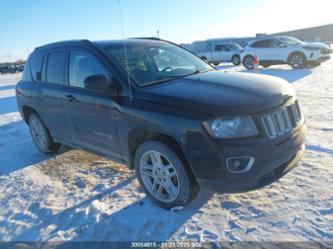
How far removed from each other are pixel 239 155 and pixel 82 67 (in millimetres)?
2499

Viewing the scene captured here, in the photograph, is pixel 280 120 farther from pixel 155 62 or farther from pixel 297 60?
pixel 297 60

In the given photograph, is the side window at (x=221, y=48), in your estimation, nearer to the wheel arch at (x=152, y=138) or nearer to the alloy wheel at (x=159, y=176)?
the wheel arch at (x=152, y=138)

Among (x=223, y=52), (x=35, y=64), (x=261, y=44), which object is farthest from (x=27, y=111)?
(x=223, y=52)

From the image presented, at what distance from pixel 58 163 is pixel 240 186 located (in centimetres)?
339

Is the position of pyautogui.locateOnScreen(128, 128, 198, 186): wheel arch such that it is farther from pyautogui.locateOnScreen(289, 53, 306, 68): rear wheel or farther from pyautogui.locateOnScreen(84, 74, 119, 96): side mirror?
pyautogui.locateOnScreen(289, 53, 306, 68): rear wheel

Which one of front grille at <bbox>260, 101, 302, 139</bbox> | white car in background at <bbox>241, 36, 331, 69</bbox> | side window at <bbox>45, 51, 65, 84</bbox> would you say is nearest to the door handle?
side window at <bbox>45, 51, 65, 84</bbox>

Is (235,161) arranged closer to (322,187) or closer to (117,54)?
(322,187)

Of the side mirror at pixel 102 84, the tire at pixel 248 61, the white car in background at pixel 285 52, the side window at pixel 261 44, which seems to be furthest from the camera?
the tire at pixel 248 61

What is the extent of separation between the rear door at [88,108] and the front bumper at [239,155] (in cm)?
130

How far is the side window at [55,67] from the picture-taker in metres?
4.59

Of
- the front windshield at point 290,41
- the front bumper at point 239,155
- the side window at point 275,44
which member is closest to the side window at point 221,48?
the side window at point 275,44

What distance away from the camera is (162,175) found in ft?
11.1

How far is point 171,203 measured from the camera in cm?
338

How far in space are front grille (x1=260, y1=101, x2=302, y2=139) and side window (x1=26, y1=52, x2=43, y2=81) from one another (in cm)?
392
